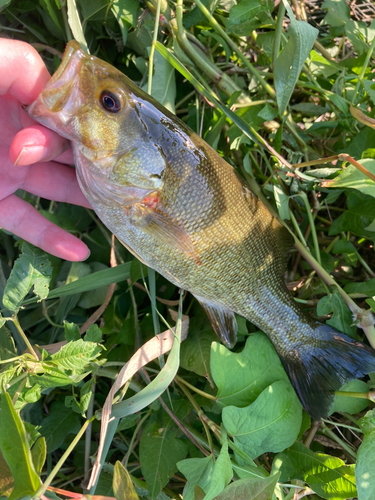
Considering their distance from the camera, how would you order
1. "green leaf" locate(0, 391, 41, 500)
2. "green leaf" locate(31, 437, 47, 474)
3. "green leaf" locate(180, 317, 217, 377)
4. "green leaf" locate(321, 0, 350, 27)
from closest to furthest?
"green leaf" locate(0, 391, 41, 500) < "green leaf" locate(31, 437, 47, 474) < "green leaf" locate(180, 317, 217, 377) < "green leaf" locate(321, 0, 350, 27)

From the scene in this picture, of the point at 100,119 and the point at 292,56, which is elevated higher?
the point at 292,56

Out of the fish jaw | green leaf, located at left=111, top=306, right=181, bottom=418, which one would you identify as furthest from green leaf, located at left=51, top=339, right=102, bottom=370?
the fish jaw

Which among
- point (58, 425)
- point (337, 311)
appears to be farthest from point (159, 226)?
point (58, 425)

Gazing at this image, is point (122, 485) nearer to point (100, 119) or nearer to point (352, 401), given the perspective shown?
point (352, 401)

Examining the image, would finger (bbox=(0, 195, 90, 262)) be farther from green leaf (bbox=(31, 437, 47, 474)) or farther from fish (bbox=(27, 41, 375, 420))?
green leaf (bbox=(31, 437, 47, 474))

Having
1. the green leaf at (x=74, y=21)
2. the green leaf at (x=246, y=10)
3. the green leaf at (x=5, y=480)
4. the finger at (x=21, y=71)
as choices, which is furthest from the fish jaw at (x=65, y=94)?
the green leaf at (x=5, y=480)

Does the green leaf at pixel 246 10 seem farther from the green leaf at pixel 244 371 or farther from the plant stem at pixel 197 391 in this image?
the plant stem at pixel 197 391

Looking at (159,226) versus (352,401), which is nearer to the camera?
(159,226)

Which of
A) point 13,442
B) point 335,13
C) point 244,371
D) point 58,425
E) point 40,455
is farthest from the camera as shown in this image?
point 58,425
